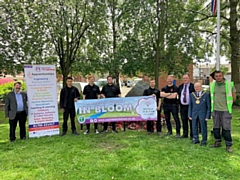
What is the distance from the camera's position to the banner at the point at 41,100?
256 inches

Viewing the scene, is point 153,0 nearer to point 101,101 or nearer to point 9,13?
point 101,101

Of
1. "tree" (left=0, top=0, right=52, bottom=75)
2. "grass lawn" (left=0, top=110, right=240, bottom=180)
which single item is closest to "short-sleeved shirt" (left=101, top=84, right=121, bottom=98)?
"grass lawn" (left=0, top=110, right=240, bottom=180)

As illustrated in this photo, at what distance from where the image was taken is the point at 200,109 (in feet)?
17.8

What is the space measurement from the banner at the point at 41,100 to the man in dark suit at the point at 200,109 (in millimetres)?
4102

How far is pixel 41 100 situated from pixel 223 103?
5.05 metres

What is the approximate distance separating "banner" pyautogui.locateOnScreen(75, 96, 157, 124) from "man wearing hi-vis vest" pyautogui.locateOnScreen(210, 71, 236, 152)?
2.25 m

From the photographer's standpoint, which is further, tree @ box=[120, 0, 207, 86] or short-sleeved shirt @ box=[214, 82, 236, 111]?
tree @ box=[120, 0, 207, 86]

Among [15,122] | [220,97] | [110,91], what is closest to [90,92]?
[110,91]

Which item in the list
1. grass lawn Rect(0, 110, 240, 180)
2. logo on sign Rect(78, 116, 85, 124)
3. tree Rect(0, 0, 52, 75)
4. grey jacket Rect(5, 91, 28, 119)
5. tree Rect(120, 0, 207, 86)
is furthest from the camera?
tree Rect(120, 0, 207, 86)

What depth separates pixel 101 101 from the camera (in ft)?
22.4

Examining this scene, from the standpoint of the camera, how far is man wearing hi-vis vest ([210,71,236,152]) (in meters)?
4.95

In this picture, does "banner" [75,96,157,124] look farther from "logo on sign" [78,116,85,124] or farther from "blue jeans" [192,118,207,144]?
"blue jeans" [192,118,207,144]

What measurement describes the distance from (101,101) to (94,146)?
1.66 meters

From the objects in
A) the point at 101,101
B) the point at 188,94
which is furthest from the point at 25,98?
the point at 188,94
